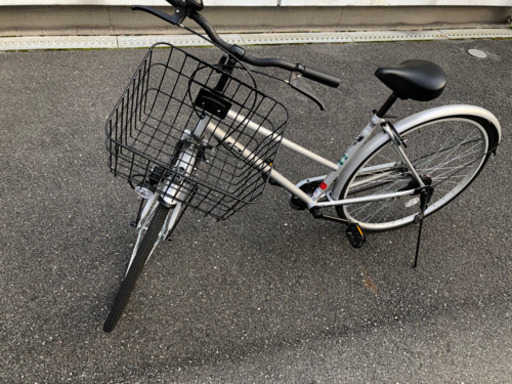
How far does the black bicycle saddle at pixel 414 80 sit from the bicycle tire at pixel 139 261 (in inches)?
47.7

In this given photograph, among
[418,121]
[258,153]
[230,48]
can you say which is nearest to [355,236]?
[418,121]

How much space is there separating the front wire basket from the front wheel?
0.37 feet

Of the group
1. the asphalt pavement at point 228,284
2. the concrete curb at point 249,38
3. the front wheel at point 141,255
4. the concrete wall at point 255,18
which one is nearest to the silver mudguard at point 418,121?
the asphalt pavement at point 228,284

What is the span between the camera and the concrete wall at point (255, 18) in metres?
3.88

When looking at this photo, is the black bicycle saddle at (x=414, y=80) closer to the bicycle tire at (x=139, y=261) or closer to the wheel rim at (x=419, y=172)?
the wheel rim at (x=419, y=172)

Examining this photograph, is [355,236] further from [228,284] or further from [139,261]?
[139,261]

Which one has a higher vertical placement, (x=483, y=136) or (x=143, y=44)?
(x=483, y=136)

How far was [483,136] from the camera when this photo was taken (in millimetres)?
2375

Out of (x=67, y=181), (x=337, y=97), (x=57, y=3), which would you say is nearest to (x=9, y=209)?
(x=67, y=181)

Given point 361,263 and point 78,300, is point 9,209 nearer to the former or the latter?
point 78,300

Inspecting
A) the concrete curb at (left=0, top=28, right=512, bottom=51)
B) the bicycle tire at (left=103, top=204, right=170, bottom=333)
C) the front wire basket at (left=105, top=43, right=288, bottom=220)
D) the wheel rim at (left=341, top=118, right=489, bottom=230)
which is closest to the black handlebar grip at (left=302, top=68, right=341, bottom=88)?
the front wire basket at (left=105, top=43, right=288, bottom=220)

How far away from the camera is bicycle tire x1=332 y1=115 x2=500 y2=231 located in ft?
7.30

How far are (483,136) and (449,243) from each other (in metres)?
0.81

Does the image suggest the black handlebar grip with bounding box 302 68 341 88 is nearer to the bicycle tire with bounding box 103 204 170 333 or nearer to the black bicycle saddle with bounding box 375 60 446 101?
the black bicycle saddle with bounding box 375 60 446 101
